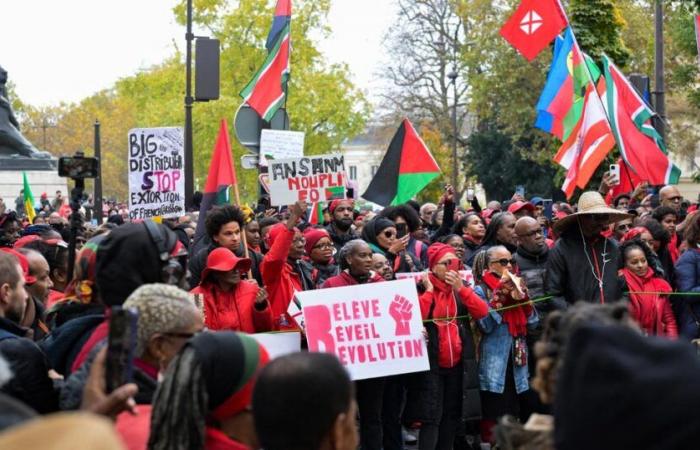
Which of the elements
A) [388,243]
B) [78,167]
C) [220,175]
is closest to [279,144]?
[220,175]

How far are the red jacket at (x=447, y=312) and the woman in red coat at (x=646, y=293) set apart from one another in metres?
1.40

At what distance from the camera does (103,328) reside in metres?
4.47

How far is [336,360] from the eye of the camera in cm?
353

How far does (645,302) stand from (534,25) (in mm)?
7053

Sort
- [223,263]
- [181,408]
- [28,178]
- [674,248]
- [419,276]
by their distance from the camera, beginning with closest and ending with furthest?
1. [181,408]
2. [223,263]
3. [419,276]
4. [674,248]
5. [28,178]

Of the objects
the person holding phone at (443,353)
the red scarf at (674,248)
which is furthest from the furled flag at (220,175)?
the red scarf at (674,248)

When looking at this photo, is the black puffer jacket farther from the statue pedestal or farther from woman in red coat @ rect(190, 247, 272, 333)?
the statue pedestal

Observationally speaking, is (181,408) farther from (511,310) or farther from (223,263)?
(511,310)

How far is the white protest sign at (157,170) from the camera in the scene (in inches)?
481

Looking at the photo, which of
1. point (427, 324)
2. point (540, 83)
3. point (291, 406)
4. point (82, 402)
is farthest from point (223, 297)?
point (540, 83)

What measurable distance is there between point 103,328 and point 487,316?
17.7ft

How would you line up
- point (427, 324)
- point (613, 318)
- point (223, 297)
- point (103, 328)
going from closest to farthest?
1. point (613, 318)
2. point (103, 328)
3. point (223, 297)
4. point (427, 324)

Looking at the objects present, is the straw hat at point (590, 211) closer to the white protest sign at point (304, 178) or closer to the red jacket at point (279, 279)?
the red jacket at point (279, 279)

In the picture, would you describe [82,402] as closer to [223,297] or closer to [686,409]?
[686,409]
